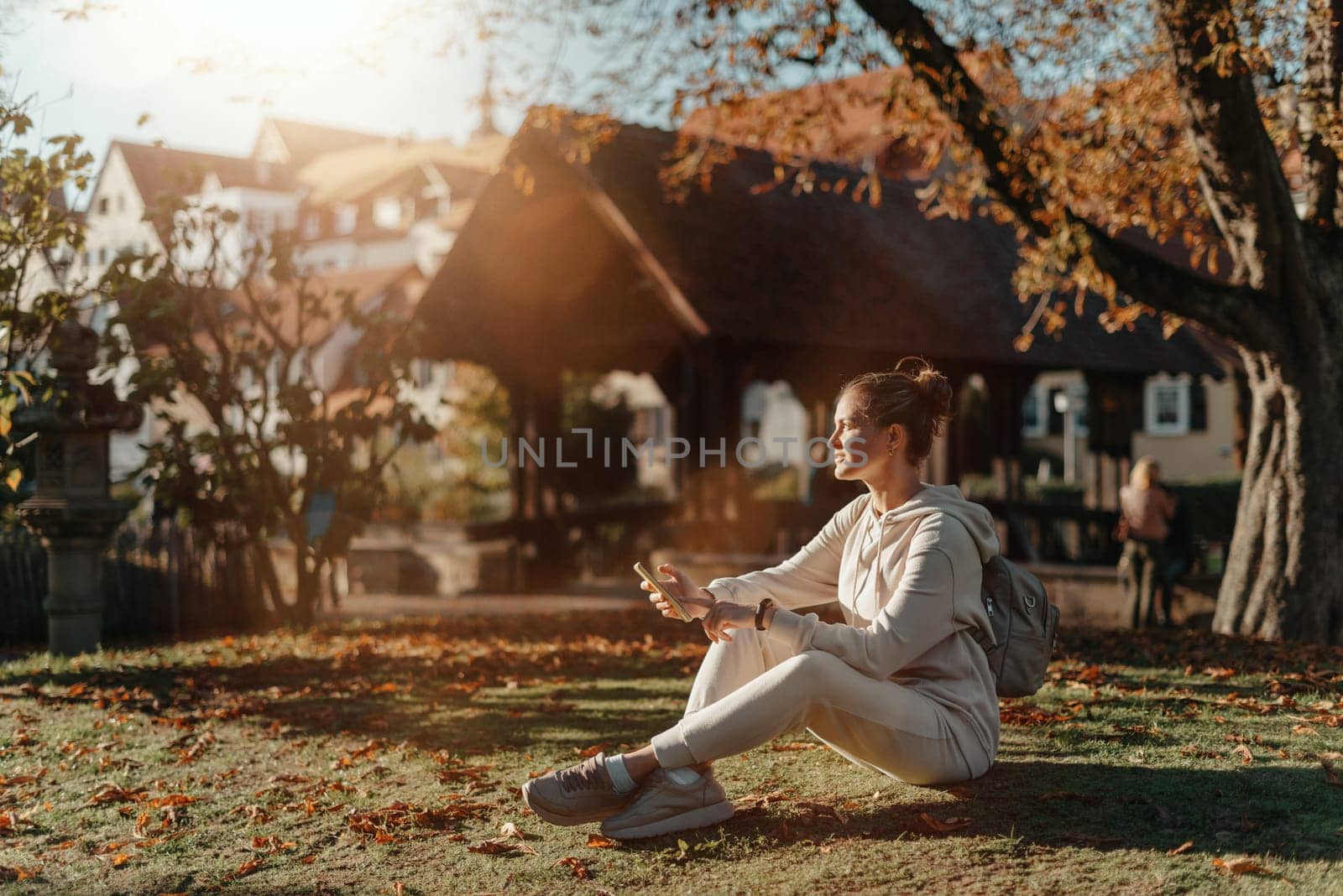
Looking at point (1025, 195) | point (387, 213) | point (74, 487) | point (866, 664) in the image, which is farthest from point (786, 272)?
point (387, 213)

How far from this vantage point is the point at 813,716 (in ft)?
13.7

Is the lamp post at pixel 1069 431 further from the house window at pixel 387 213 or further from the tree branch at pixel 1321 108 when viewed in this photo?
the house window at pixel 387 213

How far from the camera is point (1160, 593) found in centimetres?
1262

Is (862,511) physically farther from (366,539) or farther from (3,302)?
(366,539)

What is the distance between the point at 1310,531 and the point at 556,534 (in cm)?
1041

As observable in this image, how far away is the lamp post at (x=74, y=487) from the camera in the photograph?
9852mm

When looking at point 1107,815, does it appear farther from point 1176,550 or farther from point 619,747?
point 1176,550

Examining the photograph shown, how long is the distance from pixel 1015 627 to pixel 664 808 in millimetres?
1364

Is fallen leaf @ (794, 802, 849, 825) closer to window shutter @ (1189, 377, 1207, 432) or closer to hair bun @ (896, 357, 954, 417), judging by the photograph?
hair bun @ (896, 357, 954, 417)

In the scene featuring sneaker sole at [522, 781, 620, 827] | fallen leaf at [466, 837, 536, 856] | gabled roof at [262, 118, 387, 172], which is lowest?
fallen leaf at [466, 837, 536, 856]

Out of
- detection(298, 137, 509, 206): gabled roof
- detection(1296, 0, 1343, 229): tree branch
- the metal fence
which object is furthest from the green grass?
detection(298, 137, 509, 206): gabled roof

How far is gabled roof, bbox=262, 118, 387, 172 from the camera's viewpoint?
228 feet

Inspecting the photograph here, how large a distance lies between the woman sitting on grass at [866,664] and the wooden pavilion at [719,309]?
7730mm

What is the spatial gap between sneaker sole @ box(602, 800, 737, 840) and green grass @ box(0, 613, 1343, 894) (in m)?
0.05
